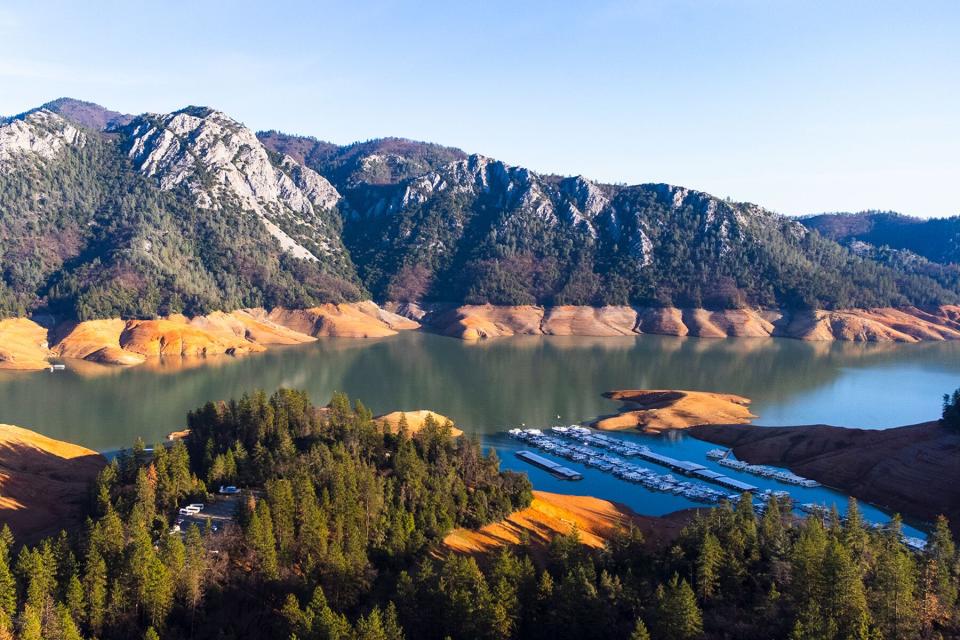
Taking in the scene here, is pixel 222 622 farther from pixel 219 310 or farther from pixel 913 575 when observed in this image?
pixel 219 310

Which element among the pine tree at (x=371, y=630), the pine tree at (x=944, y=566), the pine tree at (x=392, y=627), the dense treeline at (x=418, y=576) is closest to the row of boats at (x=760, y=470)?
the dense treeline at (x=418, y=576)

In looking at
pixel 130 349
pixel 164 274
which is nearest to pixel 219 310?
pixel 164 274

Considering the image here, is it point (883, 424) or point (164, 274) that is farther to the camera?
point (164, 274)

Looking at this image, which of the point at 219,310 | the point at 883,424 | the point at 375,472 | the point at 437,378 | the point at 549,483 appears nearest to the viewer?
the point at 375,472

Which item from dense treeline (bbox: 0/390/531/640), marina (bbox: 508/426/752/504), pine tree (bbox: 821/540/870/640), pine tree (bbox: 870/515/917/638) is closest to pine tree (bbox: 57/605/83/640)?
dense treeline (bbox: 0/390/531/640)

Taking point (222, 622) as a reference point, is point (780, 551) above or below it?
above

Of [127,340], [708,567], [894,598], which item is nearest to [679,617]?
[708,567]

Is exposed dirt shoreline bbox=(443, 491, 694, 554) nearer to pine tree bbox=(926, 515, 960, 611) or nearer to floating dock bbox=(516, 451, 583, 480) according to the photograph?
floating dock bbox=(516, 451, 583, 480)
